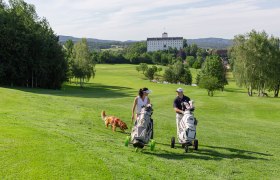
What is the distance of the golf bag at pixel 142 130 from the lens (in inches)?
523

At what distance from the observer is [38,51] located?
7138 centimetres

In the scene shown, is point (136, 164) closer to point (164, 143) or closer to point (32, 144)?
point (32, 144)

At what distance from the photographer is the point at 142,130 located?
13312 mm

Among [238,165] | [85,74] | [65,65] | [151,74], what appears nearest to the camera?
[238,165]

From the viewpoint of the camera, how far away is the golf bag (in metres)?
13.3

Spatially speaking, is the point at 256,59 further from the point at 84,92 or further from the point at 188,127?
the point at 188,127

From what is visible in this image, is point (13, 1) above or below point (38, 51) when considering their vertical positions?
above

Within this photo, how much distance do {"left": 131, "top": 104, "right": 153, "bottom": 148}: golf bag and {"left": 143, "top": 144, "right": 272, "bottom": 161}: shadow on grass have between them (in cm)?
53

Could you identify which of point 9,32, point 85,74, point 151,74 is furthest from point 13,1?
point 151,74

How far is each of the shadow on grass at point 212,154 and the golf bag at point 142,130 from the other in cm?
53

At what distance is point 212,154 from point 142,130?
3.56 m

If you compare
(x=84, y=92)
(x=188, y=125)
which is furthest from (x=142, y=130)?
(x=84, y=92)

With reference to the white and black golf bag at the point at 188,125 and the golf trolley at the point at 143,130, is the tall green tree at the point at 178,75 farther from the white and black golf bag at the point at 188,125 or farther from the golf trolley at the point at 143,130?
the golf trolley at the point at 143,130

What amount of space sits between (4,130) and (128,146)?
509 cm
